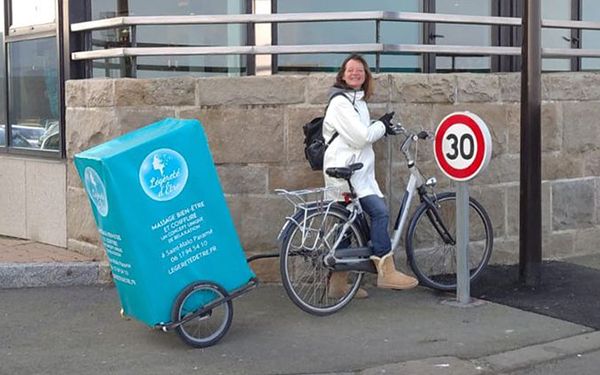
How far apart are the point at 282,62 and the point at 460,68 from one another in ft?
5.84

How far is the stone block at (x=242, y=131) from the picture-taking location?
7148 mm

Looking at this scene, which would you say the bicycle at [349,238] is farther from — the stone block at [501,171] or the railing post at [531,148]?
the stone block at [501,171]

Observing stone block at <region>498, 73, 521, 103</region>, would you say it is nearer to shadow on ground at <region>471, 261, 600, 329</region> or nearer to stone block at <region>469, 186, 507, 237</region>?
stone block at <region>469, 186, 507, 237</region>

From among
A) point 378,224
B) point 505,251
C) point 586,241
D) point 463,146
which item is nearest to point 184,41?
point 378,224

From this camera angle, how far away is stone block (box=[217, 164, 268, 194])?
7207mm

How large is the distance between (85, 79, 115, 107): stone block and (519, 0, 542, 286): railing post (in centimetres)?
346

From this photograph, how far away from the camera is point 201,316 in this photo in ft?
18.6

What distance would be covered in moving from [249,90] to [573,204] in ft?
11.8

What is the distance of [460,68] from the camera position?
8172 millimetres

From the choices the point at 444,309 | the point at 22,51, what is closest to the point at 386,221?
the point at 444,309

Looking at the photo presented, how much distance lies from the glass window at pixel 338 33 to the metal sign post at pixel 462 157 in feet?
4.46

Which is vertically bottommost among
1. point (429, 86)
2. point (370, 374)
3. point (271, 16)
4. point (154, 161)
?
point (370, 374)

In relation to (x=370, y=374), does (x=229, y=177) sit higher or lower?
higher

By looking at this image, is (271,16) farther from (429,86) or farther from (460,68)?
(460,68)
